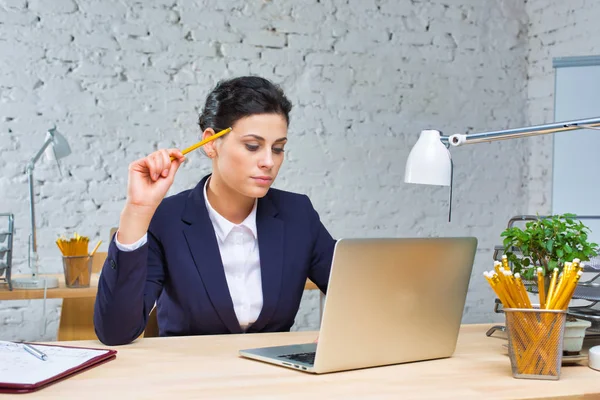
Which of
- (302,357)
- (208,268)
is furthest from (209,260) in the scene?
(302,357)

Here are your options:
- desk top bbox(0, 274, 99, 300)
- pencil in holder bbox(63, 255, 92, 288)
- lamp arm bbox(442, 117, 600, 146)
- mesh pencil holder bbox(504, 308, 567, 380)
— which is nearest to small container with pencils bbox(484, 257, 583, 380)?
mesh pencil holder bbox(504, 308, 567, 380)

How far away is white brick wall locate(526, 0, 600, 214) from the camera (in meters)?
4.39

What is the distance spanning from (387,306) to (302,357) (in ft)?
0.62

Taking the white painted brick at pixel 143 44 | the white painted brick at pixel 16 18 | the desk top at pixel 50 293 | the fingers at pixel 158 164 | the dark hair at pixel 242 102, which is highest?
the white painted brick at pixel 16 18

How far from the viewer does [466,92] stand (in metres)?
4.68

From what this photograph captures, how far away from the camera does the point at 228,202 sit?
196cm

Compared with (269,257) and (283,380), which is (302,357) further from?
(269,257)

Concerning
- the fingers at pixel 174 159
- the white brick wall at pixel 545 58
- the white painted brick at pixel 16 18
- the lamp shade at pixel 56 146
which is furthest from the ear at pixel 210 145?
the white brick wall at pixel 545 58

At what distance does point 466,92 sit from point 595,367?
347 cm

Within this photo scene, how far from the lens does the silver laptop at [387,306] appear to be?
4.22 feet

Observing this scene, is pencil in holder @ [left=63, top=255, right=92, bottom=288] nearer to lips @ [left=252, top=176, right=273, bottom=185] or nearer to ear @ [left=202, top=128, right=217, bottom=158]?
ear @ [left=202, top=128, right=217, bottom=158]

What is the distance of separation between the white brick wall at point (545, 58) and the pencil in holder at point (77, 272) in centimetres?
291

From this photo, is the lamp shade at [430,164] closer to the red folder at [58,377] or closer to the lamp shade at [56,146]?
the red folder at [58,377]

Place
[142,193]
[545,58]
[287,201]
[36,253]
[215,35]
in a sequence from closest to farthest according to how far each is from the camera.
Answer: [142,193], [287,201], [36,253], [215,35], [545,58]
